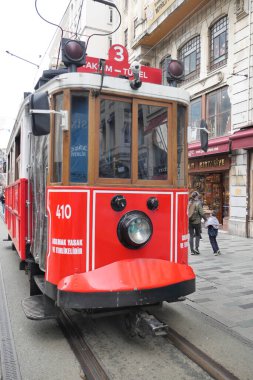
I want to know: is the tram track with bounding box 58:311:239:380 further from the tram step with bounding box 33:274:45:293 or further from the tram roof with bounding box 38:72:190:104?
the tram roof with bounding box 38:72:190:104

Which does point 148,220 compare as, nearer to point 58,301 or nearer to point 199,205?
point 58,301

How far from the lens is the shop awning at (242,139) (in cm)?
1274

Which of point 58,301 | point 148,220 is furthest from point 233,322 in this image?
point 58,301

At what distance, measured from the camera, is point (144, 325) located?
4012 millimetres

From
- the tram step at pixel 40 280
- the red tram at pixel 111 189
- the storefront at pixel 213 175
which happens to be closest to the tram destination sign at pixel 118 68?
the red tram at pixel 111 189

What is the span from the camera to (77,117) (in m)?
4.07

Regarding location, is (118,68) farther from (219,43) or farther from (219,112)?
(219,43)

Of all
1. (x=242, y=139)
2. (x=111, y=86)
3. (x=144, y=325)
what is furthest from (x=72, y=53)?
(x=242, y=139)

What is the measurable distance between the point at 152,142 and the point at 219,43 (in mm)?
12754

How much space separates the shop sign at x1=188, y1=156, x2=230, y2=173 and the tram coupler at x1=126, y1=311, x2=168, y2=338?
11.0 m

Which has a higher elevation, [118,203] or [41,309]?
[118,203]

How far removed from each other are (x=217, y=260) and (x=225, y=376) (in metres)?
5.92

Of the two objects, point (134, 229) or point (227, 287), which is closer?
point (134, 229)

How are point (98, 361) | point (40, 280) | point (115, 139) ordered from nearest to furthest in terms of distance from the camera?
point (98, 361), point (115, 139), point (40, 280)
